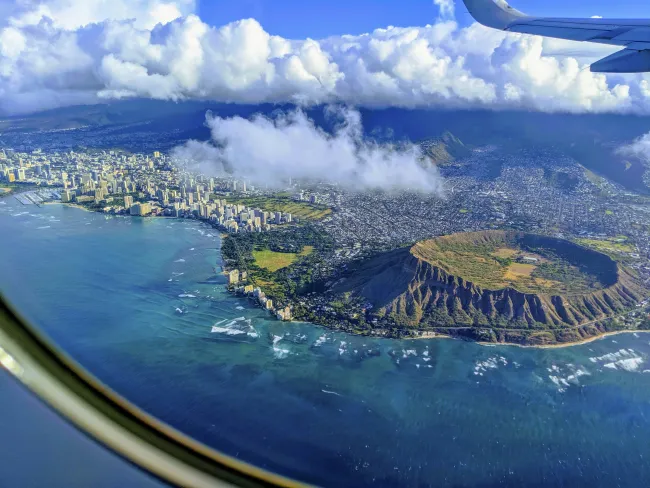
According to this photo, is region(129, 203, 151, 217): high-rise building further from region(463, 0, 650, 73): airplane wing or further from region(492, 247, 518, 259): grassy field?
region(463, 0, 650, 73): airplane wing

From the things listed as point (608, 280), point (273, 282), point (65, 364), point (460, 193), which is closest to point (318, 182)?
point (460, 193)

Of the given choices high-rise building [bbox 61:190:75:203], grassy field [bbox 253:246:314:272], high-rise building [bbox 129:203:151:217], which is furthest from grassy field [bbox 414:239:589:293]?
high-rise building [bbox 61:190:75:203]

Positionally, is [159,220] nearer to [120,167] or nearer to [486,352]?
[120,167]

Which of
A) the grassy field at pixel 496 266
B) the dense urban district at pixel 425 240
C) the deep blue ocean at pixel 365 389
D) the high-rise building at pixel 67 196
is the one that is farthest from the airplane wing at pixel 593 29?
the high-rise building at pixel 67 196

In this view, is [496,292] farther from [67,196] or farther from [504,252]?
[67,196]

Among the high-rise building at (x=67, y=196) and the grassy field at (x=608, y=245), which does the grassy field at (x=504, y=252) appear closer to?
the grassy field at (x=608, y=245)
